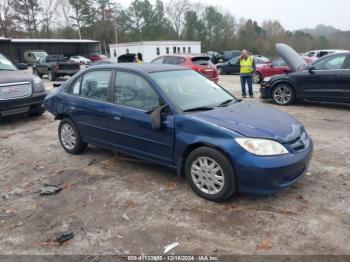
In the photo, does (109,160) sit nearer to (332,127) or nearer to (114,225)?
(114,225)

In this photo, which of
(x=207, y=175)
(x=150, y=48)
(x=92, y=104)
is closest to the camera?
(x=207, y=175)

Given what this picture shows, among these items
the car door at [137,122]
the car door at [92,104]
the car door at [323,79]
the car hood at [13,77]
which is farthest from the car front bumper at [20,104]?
the car door at [323,79]

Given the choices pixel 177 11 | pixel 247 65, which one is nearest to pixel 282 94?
pixel 247 65

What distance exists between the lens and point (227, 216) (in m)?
3.65

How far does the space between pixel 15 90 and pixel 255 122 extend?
6.44 meters

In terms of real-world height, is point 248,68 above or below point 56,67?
above

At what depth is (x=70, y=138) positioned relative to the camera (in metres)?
5.86

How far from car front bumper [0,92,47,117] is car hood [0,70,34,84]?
1.47 ft

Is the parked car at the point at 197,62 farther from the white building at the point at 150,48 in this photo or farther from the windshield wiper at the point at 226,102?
the white building at the point at 150,48

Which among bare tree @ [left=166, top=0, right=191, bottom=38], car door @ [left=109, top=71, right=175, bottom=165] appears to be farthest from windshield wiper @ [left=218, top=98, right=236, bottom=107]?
bare tree @ [left=166, top=0, right=191, bottom=38]

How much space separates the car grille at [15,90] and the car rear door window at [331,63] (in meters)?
7.64

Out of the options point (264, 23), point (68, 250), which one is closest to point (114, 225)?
point (68, 250)

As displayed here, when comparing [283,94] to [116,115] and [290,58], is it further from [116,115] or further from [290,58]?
[116,115]

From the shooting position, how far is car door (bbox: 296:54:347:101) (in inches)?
343
